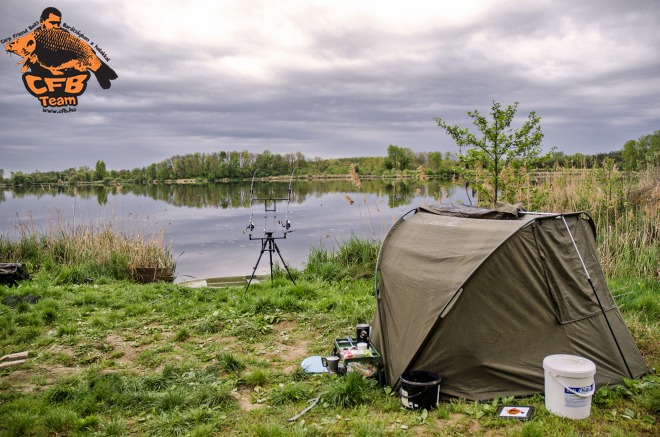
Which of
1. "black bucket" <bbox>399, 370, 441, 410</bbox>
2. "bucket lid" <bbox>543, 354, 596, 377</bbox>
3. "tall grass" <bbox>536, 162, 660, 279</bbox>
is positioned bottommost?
"black bucket" <bbox>399, 370, 441, 410</bbox>

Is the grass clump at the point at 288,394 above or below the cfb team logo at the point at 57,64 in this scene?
below

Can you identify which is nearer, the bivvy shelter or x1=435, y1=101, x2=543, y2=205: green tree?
the bivvy shelter

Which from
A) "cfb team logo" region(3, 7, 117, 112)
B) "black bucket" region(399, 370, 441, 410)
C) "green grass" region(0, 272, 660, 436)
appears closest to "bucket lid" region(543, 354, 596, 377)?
"green grass" region(0, 272, 660, 436)

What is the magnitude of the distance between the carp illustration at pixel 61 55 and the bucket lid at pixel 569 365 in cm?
1051

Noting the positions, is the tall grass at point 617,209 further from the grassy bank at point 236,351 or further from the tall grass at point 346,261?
the tall grass at point 346,261

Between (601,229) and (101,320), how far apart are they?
930 cm

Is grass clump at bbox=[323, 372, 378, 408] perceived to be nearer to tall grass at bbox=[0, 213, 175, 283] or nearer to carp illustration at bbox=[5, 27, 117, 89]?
tall grass at bbox=[0, 213, 175, 283]

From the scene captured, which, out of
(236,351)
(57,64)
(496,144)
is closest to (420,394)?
(236,351)

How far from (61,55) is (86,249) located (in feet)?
15.1

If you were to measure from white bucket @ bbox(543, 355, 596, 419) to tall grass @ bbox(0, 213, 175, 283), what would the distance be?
9317mm

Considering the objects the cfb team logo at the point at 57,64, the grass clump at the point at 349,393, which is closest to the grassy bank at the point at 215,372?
the grass clump at the point at 349,393

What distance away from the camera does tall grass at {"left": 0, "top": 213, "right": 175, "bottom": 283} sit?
11.1 metres

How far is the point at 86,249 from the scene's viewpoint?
38.0 ft

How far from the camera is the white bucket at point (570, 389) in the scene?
13.1 feet
